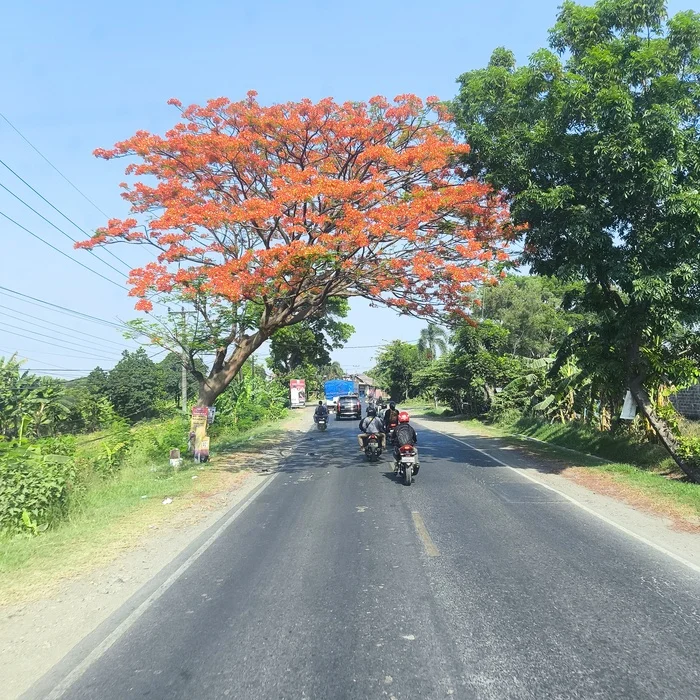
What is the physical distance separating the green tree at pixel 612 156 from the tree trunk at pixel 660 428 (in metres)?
0.04

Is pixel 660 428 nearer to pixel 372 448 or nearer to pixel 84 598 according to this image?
pixel 372 448

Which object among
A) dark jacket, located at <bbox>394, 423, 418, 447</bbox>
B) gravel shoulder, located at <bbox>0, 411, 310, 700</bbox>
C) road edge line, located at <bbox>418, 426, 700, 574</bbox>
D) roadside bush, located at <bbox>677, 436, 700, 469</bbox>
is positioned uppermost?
dark jacket, located at <bbox>394, 423, 418, 447</bbox>

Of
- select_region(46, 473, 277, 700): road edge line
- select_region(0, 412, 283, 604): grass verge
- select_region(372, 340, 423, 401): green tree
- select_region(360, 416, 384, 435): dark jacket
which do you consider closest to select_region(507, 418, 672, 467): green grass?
select_region(360, 416, 384, 435): dark jacket

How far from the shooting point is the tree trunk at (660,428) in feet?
43.0

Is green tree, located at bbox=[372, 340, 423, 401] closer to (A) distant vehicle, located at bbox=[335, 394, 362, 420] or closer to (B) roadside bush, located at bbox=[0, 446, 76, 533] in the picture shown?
(A) distant vehicle, located at bbox=[335, 394, 362, 420]

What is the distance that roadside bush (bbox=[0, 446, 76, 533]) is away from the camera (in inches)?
377

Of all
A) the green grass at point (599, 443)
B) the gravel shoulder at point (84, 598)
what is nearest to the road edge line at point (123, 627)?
the gravel shoulder at point (84, 598)

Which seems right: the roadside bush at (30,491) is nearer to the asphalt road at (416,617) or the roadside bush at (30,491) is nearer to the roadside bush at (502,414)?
the asphalt road at (416,617)

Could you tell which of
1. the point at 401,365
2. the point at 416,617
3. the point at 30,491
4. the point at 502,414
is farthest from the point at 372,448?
the point at 401,365

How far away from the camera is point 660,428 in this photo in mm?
13961

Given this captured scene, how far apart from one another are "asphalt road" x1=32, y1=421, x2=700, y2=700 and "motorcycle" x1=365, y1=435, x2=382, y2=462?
7.44m

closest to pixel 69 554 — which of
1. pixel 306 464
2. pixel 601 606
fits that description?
pixel 601 606

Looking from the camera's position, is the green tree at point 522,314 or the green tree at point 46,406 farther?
the green tree at point 522,314

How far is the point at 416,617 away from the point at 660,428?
1079 cm
